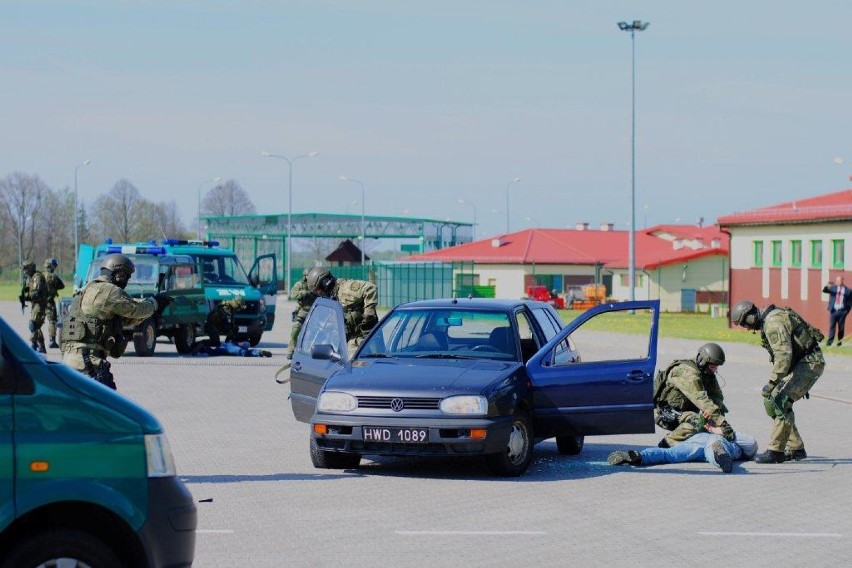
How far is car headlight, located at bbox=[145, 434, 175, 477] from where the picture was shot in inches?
227

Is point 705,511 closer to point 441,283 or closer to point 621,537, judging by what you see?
point 621,537

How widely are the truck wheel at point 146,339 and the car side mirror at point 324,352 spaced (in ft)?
48.1

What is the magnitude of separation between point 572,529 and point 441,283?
5962 centimetres

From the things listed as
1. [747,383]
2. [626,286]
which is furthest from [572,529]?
[626,286]

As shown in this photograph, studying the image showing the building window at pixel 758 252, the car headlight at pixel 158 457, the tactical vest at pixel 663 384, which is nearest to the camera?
the car headlight at pixel 158 457

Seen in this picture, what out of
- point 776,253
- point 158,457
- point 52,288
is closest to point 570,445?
point 158,457

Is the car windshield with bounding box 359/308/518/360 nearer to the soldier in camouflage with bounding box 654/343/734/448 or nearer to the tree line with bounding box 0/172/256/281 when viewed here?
the soldier in camouflage with bounding box 654/343/734/448

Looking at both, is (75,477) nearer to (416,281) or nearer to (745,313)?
(745,313)

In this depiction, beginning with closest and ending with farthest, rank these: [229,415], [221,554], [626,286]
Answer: [221,554] < [229,415] < [626,286]

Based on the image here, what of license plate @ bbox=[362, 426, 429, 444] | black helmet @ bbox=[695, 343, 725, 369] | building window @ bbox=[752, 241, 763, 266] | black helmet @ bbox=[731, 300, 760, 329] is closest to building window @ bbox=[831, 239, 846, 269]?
building window @ bbox=[752, 241, 763, 266]

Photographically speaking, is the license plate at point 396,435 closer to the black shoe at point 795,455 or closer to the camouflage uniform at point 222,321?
the black shoe at point 795,455

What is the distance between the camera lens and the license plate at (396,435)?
11258 mm

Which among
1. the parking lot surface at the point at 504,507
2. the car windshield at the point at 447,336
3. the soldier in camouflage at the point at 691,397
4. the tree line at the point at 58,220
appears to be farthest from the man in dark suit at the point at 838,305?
the tree line at the point at 58,220

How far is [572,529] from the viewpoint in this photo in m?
9.34
